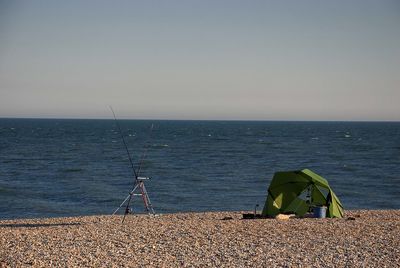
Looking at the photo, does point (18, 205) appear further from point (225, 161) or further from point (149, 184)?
point (225, 161)

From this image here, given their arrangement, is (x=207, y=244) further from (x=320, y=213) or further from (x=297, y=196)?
(x=297, y=196)

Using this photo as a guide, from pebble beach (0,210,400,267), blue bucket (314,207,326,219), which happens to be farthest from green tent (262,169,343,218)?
pebble beach (0,210,400,267)

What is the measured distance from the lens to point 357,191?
35219 mm

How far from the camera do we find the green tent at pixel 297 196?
2070cm

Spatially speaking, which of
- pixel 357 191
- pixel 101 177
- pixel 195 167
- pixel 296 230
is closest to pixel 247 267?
pixel 296 230

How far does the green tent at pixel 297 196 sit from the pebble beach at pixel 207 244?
1990 mm

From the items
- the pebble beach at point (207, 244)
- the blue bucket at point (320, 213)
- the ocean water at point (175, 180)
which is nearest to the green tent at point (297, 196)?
the blue bucket at point (320, 213)

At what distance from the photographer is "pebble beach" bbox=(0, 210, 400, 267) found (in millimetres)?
12461

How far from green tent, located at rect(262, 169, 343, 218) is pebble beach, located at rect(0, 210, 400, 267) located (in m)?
1.99

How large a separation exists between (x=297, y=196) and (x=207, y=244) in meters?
7.75

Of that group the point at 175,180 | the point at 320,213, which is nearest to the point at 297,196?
the point at 320,213

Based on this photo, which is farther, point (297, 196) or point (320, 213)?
point (297, 196)

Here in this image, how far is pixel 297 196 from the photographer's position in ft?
69.2

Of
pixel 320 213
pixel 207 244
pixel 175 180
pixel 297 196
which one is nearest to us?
pixel 207 244
